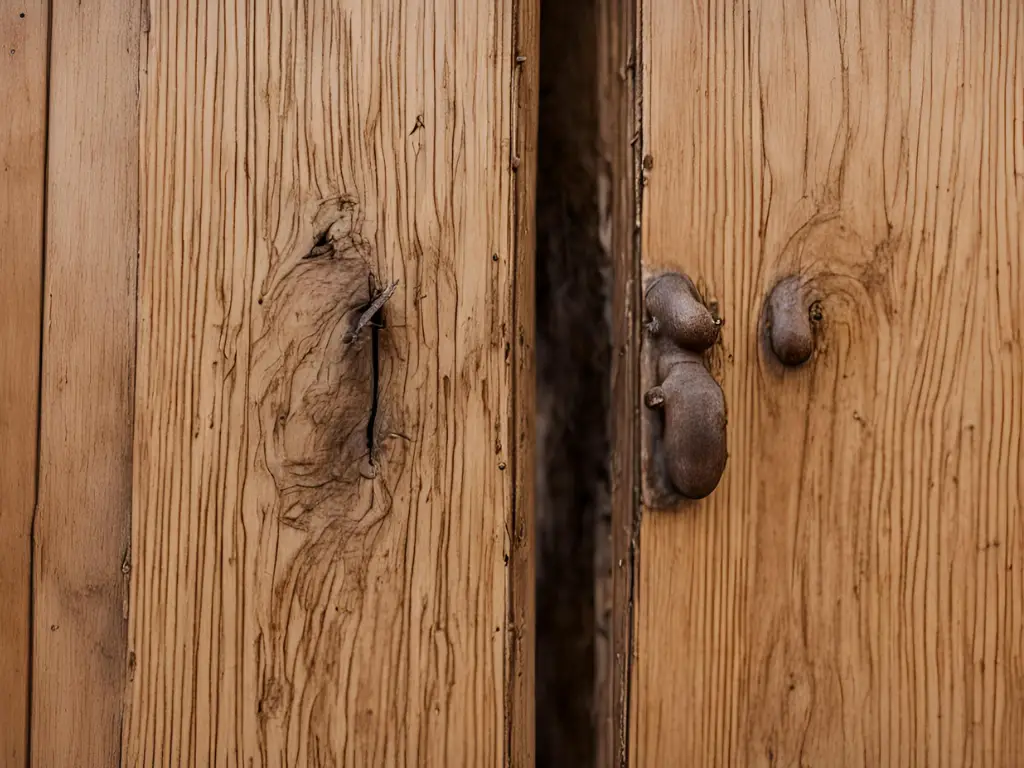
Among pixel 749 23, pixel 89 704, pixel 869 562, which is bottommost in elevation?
pixel 89 704

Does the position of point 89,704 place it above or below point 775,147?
below

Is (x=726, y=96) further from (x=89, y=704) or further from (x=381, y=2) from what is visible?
(x=89, y=704)

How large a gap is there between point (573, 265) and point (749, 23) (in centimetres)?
19

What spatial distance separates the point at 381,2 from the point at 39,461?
0.38 metres

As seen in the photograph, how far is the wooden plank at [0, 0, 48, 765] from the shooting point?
0.46 metres

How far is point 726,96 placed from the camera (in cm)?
43

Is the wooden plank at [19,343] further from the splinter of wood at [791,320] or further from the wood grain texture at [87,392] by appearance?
the splinter of wood at [791,320]

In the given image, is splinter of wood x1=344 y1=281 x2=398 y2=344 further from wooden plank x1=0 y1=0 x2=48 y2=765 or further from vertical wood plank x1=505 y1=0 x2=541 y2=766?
wooden plank x1=0 y1=0 x2=48 y2=765

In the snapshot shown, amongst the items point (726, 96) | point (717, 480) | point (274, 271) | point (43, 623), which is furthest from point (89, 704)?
point (726, 96)

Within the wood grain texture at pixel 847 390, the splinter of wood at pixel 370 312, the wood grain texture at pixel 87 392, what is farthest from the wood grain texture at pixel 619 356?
the wood grain texture at pixel 87 392

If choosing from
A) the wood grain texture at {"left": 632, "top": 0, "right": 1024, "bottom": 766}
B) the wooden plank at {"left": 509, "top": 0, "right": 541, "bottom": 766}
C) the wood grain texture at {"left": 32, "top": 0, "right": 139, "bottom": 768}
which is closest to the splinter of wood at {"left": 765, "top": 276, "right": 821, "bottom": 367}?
the wood grain texture at {"left": 632, "top": 0, "right": 1024, "bottom": 766}

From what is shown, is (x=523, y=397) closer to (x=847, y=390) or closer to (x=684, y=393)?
(x=684, y=393)

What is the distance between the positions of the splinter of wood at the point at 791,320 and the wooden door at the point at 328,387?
6.5 inches

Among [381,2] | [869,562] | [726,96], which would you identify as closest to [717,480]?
[869,562]
